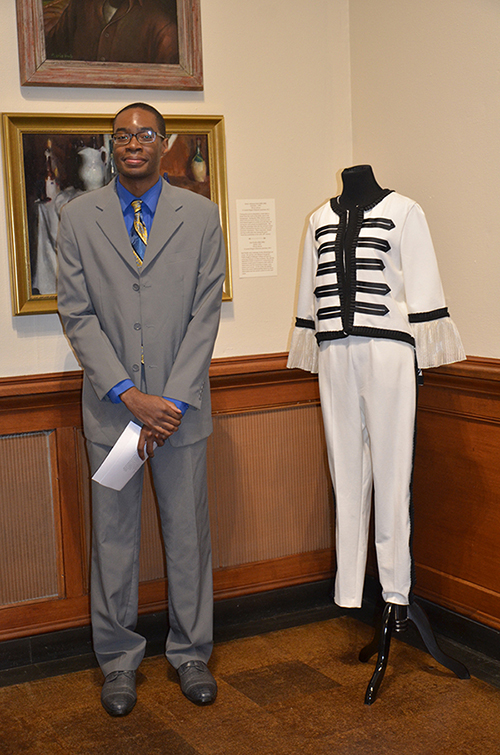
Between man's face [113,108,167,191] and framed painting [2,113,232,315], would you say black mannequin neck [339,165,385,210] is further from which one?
framed painting [2,113,232,315]

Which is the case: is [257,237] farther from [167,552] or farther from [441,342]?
[167,552]

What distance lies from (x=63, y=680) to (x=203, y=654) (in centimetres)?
53

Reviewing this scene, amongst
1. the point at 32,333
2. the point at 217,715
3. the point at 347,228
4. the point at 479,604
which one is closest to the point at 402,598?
the point at 479,604

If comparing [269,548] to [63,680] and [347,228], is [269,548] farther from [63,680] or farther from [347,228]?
[347,228]

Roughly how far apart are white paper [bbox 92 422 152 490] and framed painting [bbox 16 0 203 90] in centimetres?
138

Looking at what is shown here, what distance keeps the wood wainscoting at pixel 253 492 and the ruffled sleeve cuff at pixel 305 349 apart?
1.25 feet

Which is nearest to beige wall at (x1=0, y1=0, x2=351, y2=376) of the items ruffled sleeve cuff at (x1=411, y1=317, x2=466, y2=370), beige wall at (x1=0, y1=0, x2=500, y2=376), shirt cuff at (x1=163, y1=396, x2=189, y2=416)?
beige wall at (x1=0, y1=0, x2=500, y2=376)

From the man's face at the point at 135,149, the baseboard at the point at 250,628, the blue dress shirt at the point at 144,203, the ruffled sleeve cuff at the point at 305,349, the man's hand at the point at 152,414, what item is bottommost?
the baseboard at the point at 250,628

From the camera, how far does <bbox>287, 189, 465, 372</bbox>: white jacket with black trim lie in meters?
2.56

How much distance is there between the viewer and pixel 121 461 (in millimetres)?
2527

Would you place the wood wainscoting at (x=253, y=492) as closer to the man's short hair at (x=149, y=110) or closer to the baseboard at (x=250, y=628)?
the baseboard at (x=250, y=628)

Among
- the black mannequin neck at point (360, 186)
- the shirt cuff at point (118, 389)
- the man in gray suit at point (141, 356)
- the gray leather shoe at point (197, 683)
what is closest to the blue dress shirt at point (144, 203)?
→ the man in gray suit at point (141, 356)

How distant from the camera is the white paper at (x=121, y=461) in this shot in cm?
252

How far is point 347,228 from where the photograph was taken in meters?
2.65
